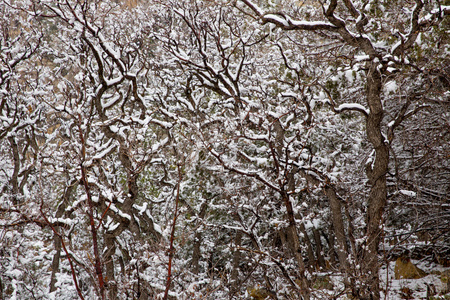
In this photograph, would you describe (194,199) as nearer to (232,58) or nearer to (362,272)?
(232,58)

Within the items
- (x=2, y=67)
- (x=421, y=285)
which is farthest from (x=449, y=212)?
(x=2, y=67)

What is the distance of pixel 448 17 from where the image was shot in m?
5.64

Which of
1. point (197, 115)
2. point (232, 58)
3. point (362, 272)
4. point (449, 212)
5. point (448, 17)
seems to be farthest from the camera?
point (232, 58)

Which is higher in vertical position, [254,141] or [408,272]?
[254,141]

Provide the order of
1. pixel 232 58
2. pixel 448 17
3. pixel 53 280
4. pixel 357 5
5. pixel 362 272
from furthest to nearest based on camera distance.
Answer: pixel 232 58, pixel 53 280, pixel 357 5, pixel 448 17, pixel 362 272

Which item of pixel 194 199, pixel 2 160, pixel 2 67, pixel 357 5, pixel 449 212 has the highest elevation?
pixel 357 5

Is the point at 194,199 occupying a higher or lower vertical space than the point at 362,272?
higher

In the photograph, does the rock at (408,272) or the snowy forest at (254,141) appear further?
the rock at (408,272)

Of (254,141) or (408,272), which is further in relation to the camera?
(254,141)

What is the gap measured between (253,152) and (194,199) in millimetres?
2534

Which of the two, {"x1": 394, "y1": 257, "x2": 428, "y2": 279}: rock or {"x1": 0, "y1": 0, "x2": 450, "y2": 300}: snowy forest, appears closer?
{"x1": 0, "y1": 0, "x2": 450, "y2": 300}: snowy forest

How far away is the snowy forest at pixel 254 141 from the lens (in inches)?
197

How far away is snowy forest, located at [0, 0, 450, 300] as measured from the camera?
501 cm

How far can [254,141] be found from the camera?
969 centimetres
